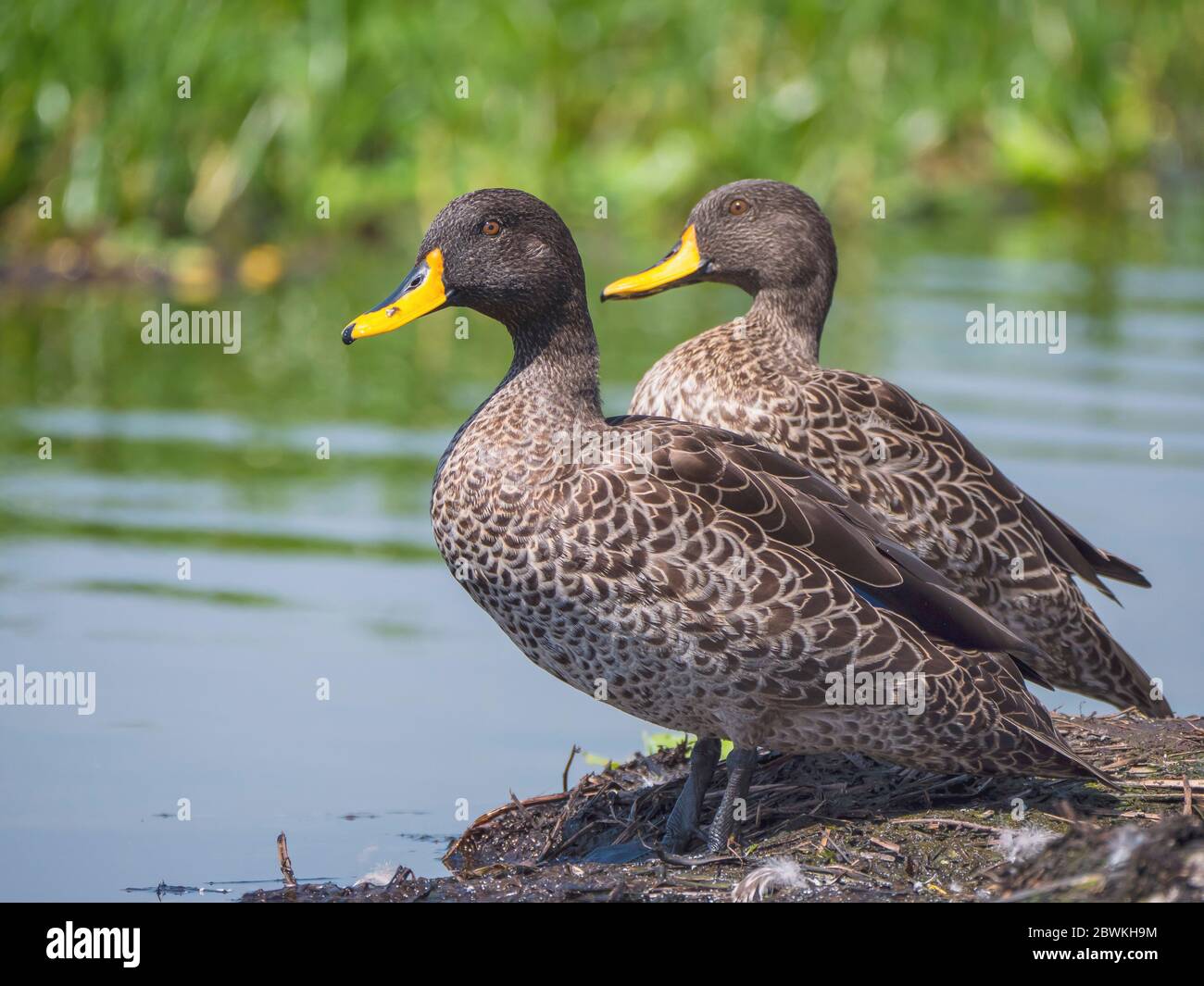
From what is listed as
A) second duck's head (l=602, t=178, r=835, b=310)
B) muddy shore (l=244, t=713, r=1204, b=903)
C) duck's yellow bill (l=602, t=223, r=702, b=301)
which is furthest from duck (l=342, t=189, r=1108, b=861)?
second duck's head (l=602, t=178, r=835, b=310)

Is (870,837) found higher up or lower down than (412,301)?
lower down

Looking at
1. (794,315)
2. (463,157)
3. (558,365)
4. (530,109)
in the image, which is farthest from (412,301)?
(530,109)

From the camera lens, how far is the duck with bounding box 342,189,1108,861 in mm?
5047

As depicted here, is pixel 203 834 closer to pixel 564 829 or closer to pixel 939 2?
pixel 564 829

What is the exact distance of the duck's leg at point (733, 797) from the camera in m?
5.23

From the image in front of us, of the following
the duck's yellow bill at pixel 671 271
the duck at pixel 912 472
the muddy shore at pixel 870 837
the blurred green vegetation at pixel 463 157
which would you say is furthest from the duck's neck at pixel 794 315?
the blurred green vegetation at pixel 463 157

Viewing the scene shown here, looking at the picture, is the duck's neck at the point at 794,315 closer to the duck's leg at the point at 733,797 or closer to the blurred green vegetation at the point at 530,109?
the duck's leg at the point at 733,797

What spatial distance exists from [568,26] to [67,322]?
6243 mm

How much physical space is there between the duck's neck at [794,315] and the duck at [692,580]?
4.12 ft

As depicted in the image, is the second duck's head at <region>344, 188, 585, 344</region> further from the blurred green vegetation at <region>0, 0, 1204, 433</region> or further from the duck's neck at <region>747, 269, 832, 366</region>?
the blurred green vegetation at <region>0, 0, 1204, 433</region>

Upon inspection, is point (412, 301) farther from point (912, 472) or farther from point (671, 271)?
point (912, 472)

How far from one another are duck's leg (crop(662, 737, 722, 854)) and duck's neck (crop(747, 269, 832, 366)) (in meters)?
1.72

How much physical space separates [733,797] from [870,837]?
1.25ft

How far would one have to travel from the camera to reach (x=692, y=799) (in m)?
5.42
